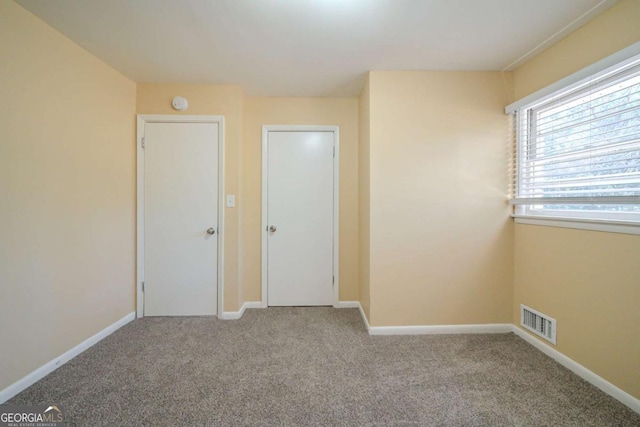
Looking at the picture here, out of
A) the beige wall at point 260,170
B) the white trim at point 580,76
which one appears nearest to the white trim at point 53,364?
the beige wall at point 260,170

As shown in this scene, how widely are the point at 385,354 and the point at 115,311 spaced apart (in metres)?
2.42

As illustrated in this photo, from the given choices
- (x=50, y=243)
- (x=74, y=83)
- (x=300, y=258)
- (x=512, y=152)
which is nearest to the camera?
(x=50, y=243)

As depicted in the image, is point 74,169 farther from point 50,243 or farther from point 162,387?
point 162,387

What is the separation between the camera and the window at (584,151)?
1.41 metres

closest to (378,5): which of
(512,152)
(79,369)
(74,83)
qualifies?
(512,152)

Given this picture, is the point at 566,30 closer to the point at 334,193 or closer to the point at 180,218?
the point at 334,193

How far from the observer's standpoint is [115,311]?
87.2 inches

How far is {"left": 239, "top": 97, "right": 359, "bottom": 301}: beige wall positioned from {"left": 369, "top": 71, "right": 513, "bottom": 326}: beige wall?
58 cm

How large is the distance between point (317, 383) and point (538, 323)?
72.0 inches

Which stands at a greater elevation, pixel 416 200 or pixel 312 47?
pixel 312 47

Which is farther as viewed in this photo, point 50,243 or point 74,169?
point 74,169

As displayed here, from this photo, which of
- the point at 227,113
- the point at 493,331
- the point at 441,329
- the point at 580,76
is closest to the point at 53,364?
the point at 227,113

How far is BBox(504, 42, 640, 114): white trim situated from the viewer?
54.2 inches

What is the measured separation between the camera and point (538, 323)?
1938 millimetres
